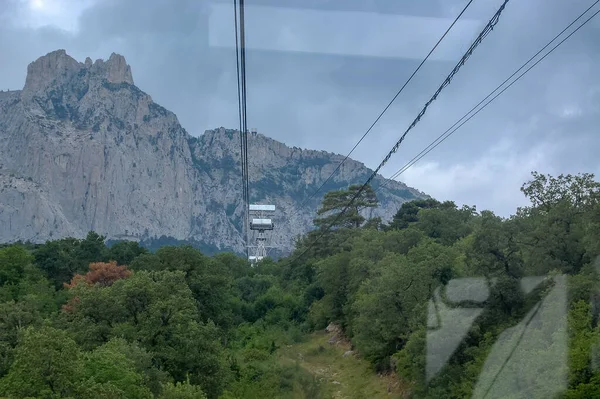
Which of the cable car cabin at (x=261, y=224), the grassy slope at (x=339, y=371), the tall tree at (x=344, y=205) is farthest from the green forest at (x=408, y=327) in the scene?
the cable car cabin at (x=261, y=224)

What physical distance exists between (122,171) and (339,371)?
98.3 m

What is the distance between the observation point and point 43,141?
114 meters

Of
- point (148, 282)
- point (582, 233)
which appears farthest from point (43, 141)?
point (582, 233)

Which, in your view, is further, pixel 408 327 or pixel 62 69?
pixel 62 69

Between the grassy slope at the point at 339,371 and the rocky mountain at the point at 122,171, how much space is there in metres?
81.0

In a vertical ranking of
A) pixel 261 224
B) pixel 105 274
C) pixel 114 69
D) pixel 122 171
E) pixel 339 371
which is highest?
pixel 114 69

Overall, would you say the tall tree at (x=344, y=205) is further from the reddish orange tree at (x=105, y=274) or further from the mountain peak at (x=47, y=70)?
the mountain peak at (x=47, y=70)

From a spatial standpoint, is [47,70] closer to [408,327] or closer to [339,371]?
[339,371]

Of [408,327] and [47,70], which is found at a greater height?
[47,70]

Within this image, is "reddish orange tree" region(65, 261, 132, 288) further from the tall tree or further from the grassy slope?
the tall tree

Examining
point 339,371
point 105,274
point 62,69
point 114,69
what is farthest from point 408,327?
point 62,69

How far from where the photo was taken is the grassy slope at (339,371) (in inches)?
949

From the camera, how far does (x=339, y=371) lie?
1137 inches

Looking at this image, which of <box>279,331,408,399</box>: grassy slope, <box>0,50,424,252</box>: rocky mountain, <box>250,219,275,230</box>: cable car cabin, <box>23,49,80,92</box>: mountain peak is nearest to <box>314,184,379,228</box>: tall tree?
<box>279,331,408,399</box>: grassy slope
